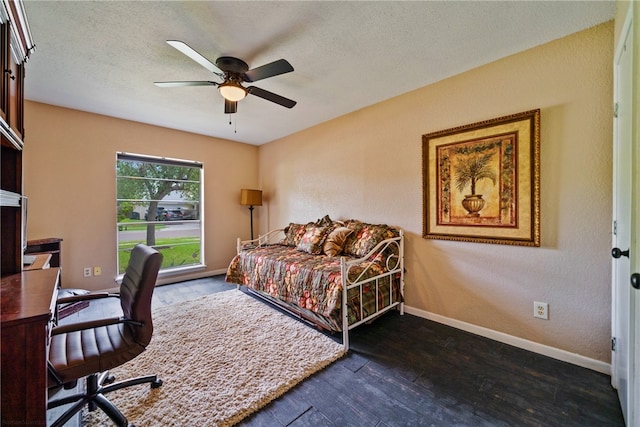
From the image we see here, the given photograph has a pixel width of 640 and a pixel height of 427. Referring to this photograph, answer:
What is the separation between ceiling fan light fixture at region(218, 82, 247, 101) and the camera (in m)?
2.14

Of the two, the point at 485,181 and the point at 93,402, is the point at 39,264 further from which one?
the point at 485,181

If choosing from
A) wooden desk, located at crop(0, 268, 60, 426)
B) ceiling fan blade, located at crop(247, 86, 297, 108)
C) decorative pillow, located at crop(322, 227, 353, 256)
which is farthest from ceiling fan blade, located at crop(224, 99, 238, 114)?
wooden desk, located at crop(0, 268, 60, 426)

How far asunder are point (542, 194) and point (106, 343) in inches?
122

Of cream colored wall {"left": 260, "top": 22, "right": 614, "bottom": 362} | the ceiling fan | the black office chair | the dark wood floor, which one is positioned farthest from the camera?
the ceiling fan

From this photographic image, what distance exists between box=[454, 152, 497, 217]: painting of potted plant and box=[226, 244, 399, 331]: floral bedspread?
1.01 meters

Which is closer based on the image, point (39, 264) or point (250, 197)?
point (39, 264)

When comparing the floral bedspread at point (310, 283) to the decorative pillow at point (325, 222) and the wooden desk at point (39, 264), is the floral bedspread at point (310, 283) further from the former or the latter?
the wooden desk at point (39, 264)

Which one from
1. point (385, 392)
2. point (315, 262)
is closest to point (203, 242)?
point (315, 262)

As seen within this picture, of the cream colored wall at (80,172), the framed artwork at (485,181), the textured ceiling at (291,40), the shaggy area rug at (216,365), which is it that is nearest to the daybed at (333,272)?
the shaggy area rug at (216,365)

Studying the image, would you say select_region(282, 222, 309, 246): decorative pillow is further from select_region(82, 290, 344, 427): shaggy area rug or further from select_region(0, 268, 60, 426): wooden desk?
select_region(0, 268, 60, 426): wooden desk

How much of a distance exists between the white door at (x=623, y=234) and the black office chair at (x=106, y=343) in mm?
2400

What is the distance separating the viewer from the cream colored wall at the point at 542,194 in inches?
71.3

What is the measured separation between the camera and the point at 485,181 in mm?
2283

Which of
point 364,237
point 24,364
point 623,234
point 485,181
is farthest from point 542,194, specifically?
point 24,364
